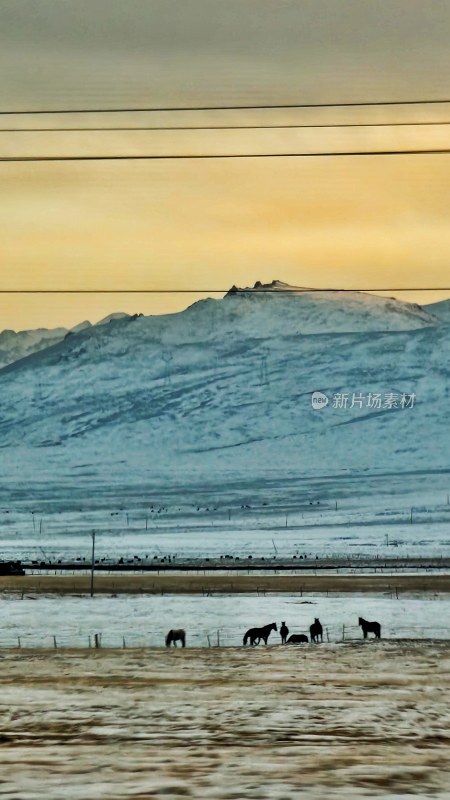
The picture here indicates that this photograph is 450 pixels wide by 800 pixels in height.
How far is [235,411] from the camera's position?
176875mm

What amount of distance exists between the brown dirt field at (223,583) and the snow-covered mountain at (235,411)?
3155 cm

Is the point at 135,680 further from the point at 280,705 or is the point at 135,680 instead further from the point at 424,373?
the point at 424,373

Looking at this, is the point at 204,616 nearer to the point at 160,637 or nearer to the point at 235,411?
the point at 160,637

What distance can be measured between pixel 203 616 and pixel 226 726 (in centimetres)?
2589

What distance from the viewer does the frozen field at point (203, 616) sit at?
33656 mm

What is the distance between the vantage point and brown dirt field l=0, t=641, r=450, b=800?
12305 mm

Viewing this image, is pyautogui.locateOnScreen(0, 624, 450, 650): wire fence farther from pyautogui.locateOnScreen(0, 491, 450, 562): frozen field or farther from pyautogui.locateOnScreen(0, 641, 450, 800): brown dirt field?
pyautogui.locateOnScreen(0, 491, 450, 562): frozen field

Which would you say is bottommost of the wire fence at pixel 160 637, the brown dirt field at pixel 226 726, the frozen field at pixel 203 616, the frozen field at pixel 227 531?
the brown dirt field at pixel 226 726

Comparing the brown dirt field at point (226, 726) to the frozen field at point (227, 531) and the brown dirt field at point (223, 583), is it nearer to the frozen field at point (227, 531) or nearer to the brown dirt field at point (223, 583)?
the brown dirt field at point (223, 583)

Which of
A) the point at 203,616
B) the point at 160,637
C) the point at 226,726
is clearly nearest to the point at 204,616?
the point at 203,616

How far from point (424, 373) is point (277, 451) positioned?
31595mm

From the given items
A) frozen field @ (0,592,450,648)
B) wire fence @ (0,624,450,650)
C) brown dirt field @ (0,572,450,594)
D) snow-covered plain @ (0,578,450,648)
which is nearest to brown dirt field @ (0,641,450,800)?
frozen field @ (0,592,450,648)

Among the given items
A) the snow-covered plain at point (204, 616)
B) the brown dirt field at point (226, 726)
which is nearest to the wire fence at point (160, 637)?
the snow-covered plain at point (204, 616)

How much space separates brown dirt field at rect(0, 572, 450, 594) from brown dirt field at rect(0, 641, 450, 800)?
116 ft
